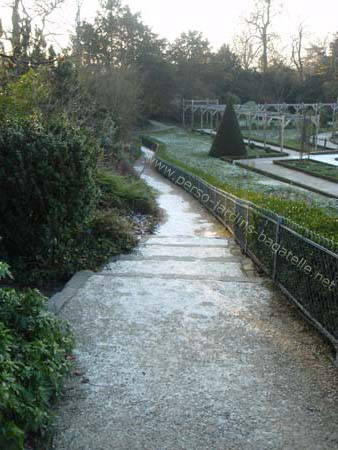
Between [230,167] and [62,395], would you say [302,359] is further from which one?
[230,167]

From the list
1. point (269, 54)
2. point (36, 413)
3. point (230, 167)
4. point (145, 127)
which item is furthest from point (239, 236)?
point (269, 54)

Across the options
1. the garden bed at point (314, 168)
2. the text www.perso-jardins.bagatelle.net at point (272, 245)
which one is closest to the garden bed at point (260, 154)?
the garden bed at point (314, 168)

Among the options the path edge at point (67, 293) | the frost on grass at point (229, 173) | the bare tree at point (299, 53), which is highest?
the bare tree at point (299, 53)

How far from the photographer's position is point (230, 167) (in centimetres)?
2208

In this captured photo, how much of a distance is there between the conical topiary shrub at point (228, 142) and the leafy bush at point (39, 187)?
20.1 meters

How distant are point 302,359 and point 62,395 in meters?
2.00

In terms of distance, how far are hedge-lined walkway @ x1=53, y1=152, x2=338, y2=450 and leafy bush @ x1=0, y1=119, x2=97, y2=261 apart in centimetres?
89

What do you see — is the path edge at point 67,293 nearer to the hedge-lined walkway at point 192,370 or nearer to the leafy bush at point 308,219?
the hedge-lined walkway at point 192,370

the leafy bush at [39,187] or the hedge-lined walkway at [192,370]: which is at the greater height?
the leafy bush at [39,187]

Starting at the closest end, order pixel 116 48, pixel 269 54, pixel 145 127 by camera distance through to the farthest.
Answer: pixel 116 48
pixel 145 127
pixel 269 54

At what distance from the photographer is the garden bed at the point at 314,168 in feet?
61.3

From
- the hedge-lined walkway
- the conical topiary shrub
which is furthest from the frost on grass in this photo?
the hedge-lined walkway

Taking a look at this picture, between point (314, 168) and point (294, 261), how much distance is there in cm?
1678

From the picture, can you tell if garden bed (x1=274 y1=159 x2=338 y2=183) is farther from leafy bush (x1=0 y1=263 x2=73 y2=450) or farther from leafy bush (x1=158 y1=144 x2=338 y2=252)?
leafy bush (x1=0 y1=263 x2=73 y2=450)
